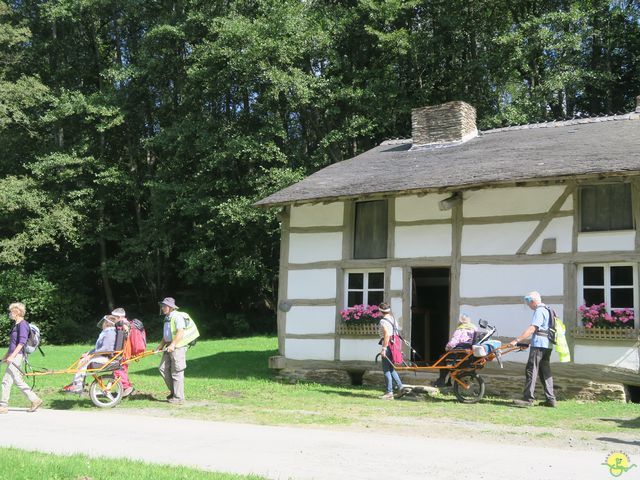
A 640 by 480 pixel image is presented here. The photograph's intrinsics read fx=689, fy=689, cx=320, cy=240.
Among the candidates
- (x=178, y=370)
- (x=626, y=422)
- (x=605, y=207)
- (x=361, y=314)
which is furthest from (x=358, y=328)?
(x=626, y=422)

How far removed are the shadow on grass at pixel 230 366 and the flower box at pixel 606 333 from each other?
21.4 ft

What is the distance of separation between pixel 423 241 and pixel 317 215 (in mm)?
2551

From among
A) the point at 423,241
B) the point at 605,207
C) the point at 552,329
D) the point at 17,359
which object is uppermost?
the point at 605,207

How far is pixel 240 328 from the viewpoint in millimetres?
27062

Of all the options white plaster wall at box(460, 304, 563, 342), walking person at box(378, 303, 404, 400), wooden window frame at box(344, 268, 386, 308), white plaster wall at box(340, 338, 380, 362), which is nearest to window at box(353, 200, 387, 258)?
wooden window frame at box(344, 268, 386, 308)

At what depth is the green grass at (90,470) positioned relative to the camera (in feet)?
18.9

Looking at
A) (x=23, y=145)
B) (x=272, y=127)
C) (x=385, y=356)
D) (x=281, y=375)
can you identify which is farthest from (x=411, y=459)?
(x=23, y=145)

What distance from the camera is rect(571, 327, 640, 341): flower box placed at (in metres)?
11.6

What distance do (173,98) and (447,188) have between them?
20130mm

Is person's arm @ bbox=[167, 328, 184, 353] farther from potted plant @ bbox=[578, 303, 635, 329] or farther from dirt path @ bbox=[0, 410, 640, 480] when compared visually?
potted plant @ bbox=[578, 303, 635, 329]

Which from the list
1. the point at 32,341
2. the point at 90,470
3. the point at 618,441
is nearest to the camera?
the point at 90,470

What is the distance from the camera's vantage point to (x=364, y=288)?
14625mm

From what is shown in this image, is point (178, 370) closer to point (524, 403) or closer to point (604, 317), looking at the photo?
point (524, 403)

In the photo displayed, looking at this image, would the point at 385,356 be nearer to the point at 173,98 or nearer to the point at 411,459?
the point at 411,459
